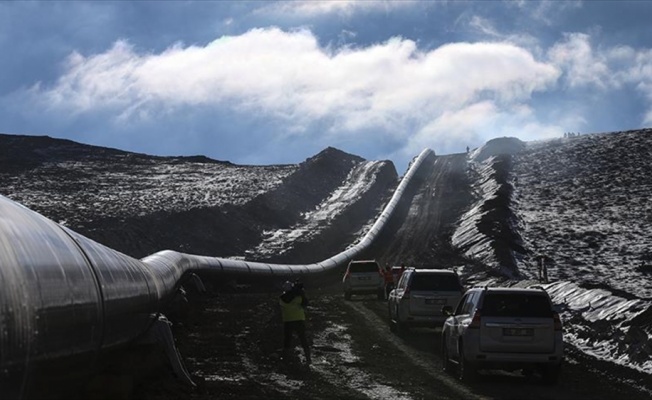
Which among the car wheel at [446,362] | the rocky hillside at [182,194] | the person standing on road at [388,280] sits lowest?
the car wheel at [446,362]

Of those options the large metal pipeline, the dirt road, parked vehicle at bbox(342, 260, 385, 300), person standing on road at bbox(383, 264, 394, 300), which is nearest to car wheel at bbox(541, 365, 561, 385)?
the dirt road

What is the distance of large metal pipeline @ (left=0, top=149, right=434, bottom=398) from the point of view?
8.45 meters

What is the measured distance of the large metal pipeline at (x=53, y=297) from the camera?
845 cm

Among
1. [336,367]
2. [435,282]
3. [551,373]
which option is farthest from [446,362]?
[435,282]

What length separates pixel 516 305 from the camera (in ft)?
69.3

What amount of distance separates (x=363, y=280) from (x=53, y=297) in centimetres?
4015

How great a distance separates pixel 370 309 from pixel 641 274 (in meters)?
23.3

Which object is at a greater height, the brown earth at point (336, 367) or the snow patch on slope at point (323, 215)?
the snow patch on slope at point (323, 215)

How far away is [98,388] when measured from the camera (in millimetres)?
12656

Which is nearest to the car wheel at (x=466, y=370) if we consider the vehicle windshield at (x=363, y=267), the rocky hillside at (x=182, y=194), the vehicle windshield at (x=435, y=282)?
the vehicle windshield at (x=435, y=282)

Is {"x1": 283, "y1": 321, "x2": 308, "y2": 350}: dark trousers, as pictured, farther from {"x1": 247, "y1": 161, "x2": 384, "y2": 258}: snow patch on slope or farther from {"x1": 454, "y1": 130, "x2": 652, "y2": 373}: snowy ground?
{"x1": 247, "y1": 161, "x2": 384, "y2": 258}: snow patch on slope

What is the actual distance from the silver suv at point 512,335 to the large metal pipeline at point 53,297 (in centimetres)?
783

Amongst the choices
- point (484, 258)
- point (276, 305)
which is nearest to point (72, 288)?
point (276, 305)

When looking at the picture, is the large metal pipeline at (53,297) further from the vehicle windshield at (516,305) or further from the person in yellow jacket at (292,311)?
the person in yellow jacket at (292,311)
